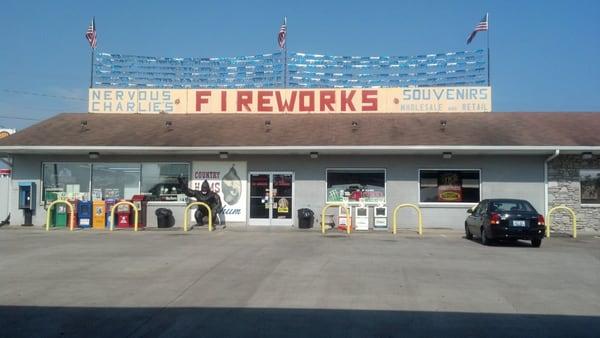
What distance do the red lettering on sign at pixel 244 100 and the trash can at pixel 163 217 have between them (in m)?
6.13

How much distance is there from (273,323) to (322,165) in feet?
46.7

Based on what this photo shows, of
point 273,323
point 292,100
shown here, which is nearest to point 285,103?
point 292,100

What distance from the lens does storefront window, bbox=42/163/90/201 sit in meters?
21.9

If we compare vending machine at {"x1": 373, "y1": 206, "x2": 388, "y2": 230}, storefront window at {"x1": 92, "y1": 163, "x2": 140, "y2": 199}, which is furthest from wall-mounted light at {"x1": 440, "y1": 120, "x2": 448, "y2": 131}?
storefront window at {"x1": 92, "y1": 163, "x2": 140, "y2": 199}

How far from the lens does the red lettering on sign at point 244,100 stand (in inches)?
984

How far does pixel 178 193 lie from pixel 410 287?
45.2ft

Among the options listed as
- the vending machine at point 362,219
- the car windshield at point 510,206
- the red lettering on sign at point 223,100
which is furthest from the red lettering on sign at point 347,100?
the car windshield at point 510,206

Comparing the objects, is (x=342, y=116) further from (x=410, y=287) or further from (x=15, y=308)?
(x=15, y=308)

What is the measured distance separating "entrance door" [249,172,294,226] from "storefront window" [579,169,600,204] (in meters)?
10.3

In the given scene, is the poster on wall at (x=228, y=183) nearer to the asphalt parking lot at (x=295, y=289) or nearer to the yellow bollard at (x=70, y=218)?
the yellow bollard at (x=70, y=218)

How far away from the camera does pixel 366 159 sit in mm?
21109

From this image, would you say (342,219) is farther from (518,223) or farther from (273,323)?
(273,323)

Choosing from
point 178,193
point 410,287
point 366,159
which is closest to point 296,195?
point 366,159

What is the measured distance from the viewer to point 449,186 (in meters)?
20.9
